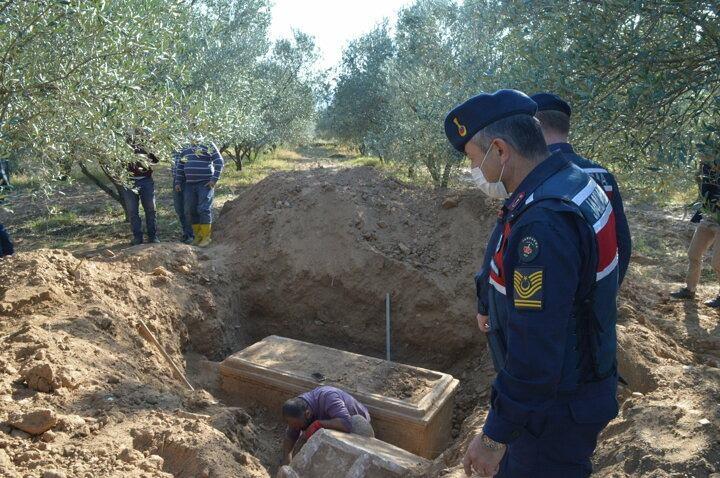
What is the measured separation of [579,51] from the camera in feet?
12.7

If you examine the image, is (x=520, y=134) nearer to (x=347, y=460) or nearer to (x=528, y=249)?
(x=528, y=249)

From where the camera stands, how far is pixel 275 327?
22.6 ft

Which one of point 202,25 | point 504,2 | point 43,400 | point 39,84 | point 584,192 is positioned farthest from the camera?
point 202,25

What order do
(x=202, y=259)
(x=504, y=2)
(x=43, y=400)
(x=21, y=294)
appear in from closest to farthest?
(x=43, y=400) < (x=21, y=294) < (x=504, y=2) < (x=202, y=259)

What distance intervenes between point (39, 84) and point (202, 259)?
130 inches

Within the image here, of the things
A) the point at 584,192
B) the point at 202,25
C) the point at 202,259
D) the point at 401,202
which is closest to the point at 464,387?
the point at 401,202

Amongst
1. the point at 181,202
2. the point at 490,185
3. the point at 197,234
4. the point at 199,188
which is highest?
the point at 490,185

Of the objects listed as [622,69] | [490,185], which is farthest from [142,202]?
[490,185]

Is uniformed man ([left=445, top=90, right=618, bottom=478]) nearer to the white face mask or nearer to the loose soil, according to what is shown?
the white face mask

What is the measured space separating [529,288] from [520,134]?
1.86 feet

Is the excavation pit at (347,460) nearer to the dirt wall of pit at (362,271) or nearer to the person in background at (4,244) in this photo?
Result: the dirt wall of pit at (362,271)

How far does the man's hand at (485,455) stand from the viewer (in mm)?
1927

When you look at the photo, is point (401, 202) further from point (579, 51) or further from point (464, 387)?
point (579, 51)

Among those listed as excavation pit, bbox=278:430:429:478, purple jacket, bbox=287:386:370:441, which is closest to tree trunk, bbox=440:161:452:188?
purple jacket, bbox=287:386:370:441
